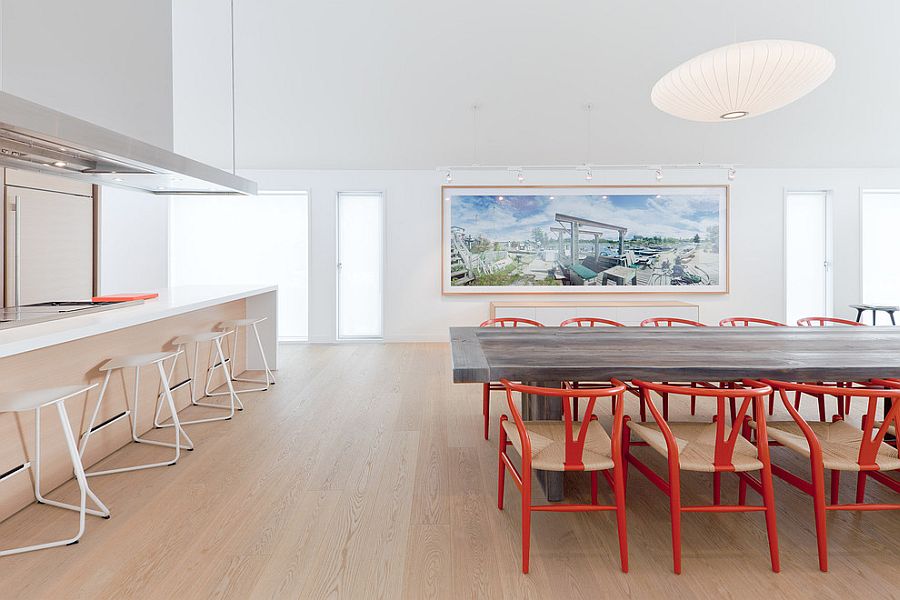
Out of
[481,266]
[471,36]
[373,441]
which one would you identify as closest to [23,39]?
[373,441]

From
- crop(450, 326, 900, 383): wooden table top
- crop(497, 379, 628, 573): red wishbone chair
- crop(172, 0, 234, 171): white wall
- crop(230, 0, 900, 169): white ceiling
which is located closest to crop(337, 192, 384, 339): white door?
crop(230, 0, 900, 169): white ceiling

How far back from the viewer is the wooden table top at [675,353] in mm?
2475

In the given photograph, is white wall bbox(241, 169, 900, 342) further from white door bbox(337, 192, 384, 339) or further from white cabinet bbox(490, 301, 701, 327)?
white cabinet bbox(490, 301, 701, 327)

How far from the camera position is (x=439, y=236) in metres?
7.76

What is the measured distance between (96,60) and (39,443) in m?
2.16

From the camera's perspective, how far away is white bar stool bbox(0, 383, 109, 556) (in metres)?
2.16

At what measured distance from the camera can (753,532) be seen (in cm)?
238

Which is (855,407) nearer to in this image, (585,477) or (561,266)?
(585,477)

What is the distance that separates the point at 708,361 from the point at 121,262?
712 cm

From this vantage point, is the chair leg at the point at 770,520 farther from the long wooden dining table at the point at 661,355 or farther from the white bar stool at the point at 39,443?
the white bar stool at the point at 39,443

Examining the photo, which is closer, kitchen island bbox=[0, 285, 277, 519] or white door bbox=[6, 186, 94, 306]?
kitchen island bbox=[0, 285, 277, 519]

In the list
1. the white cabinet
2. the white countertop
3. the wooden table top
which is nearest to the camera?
the white countertop

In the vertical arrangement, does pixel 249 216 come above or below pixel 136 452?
above

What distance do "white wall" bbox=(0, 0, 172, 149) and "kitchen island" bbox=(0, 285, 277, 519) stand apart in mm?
1143
